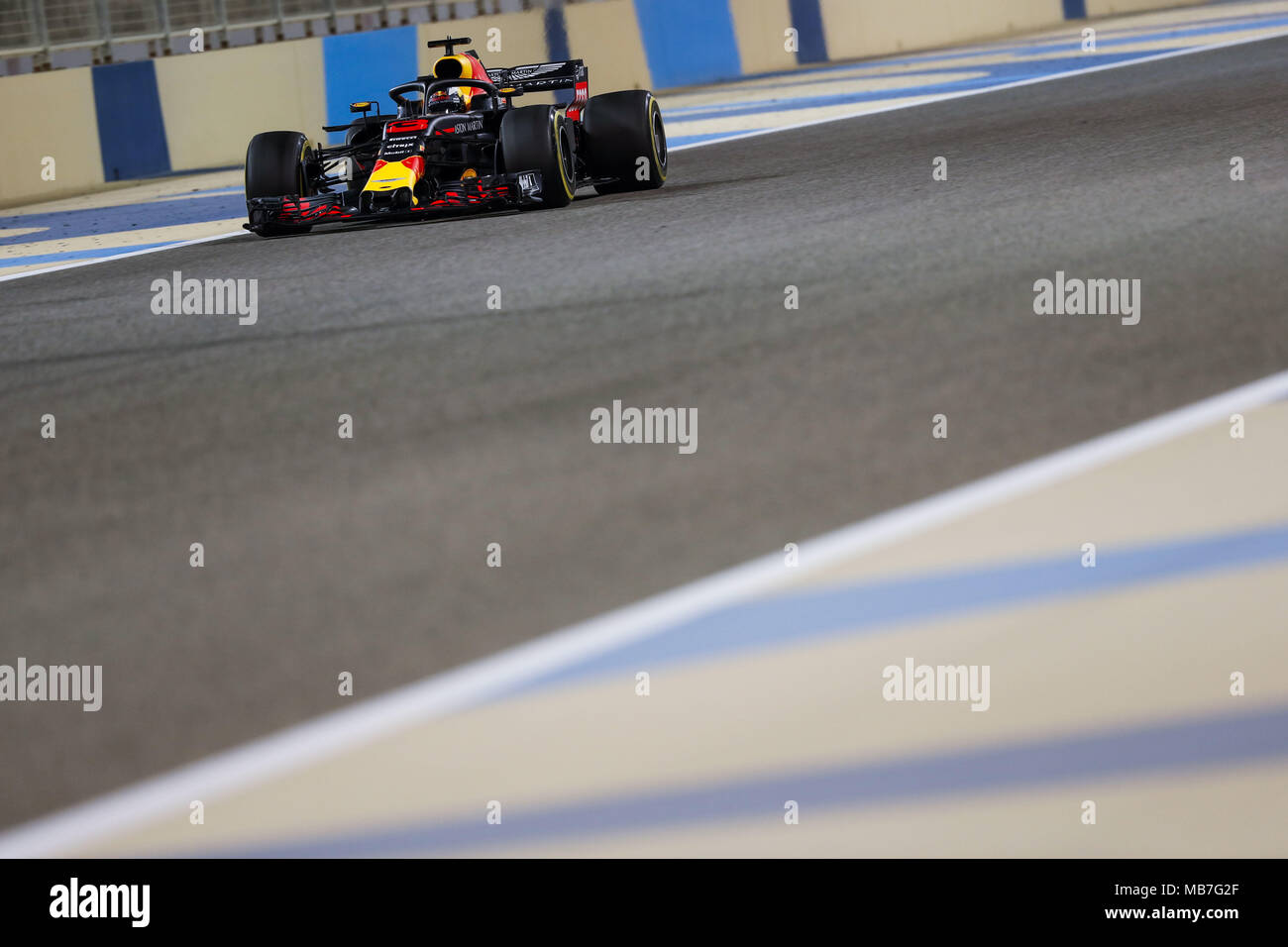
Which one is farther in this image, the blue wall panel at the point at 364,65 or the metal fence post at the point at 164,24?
the blue wall panel at the point at 364,65

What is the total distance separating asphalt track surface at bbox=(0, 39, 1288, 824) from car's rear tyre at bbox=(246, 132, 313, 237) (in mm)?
986

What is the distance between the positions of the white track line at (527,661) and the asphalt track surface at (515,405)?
0.08m

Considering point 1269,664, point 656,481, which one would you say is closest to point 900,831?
point 1269,664

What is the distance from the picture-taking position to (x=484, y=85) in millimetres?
12156

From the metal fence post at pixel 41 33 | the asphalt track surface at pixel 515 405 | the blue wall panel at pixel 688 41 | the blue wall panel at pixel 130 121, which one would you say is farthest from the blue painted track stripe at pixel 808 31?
the asphalt track surface at pixel 515 405

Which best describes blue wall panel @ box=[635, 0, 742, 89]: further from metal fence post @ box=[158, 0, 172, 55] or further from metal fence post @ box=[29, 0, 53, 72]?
metal fence post @ box=[29, 0, 53, 72]

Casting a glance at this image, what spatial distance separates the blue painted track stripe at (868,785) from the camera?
3.06 m

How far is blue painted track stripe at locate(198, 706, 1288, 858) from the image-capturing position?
3061 millimetres

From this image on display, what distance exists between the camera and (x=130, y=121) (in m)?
16.3

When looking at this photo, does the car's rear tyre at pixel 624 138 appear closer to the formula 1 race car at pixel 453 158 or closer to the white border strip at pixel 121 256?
the formula 1 race car at pixel 453 158

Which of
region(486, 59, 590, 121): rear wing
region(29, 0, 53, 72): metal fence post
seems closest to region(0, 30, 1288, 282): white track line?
region(486, 59, 590, 121): rear wing

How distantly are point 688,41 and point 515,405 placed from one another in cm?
1571
